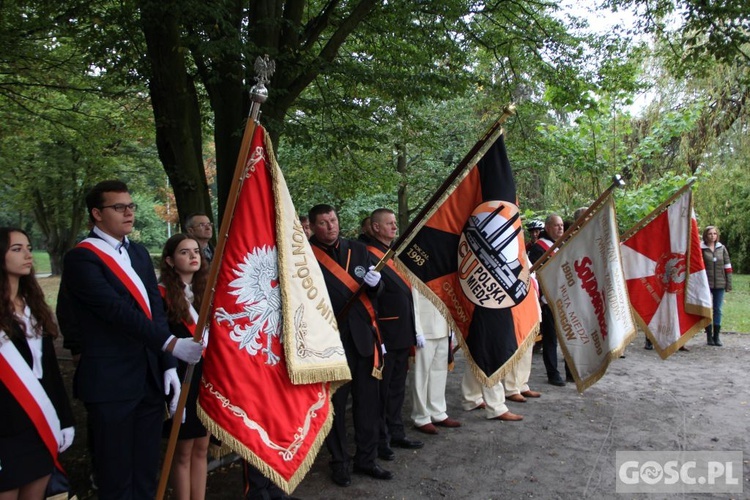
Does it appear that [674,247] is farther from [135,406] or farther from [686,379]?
[135,406]

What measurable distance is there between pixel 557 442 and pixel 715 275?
6687 mm

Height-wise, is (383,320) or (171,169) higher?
(171,169)

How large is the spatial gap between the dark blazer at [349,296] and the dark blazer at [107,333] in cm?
175

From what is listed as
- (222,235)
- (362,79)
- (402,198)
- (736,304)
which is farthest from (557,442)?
(736,304)

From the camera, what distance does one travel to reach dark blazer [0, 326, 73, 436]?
2918 mm

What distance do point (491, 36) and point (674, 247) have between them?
4.26m

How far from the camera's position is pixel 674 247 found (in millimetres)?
6746

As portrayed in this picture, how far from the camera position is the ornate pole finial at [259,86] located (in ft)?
9.98

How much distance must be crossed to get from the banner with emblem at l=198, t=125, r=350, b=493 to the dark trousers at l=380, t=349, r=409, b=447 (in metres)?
1.90

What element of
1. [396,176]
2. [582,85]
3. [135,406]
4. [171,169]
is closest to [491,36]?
[582,85]

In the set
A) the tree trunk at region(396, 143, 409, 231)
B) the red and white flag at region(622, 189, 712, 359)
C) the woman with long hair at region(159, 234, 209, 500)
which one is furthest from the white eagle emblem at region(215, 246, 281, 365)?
the tree trunk at region(396, 143, 409, 231)

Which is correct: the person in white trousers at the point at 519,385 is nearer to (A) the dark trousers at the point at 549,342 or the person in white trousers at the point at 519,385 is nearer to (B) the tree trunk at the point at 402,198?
(A) the dark trousers at the point at 549,342

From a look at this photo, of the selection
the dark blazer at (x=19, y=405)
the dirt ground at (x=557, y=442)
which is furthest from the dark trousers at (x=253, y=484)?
the dark blazer at (x=19, y=405)

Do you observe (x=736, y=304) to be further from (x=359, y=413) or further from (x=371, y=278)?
(x=371, y=278)
